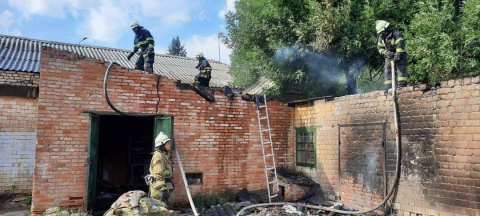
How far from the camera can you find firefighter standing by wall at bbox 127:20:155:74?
8.84 m

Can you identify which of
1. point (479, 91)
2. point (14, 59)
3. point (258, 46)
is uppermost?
point (258, 46)

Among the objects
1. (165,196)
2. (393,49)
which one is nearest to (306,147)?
(393,49)

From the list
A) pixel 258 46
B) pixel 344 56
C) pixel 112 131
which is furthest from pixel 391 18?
pixel 112 131

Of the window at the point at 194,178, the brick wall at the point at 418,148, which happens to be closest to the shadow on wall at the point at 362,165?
the brick wall at the point at 418,148

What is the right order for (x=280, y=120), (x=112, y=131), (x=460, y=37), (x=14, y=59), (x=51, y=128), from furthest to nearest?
(x=112, y=131)
(x=14, y=59)
(x=280, y=120)
(x=460, y=37)
(x=51, y=128)

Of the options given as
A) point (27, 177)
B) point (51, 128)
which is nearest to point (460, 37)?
point (51, 128)

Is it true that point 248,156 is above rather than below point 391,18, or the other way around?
below

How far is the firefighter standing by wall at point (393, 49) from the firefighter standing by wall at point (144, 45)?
5.74 meters

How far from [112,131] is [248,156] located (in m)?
4.95

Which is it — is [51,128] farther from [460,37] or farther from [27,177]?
[460,37]

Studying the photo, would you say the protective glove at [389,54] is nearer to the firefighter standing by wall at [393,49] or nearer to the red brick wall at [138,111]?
the firefighter standing by wall at [393,49]

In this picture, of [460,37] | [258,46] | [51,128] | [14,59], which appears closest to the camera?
[51,128]

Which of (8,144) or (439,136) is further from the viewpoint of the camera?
(8,144)

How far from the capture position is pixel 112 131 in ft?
34.7
